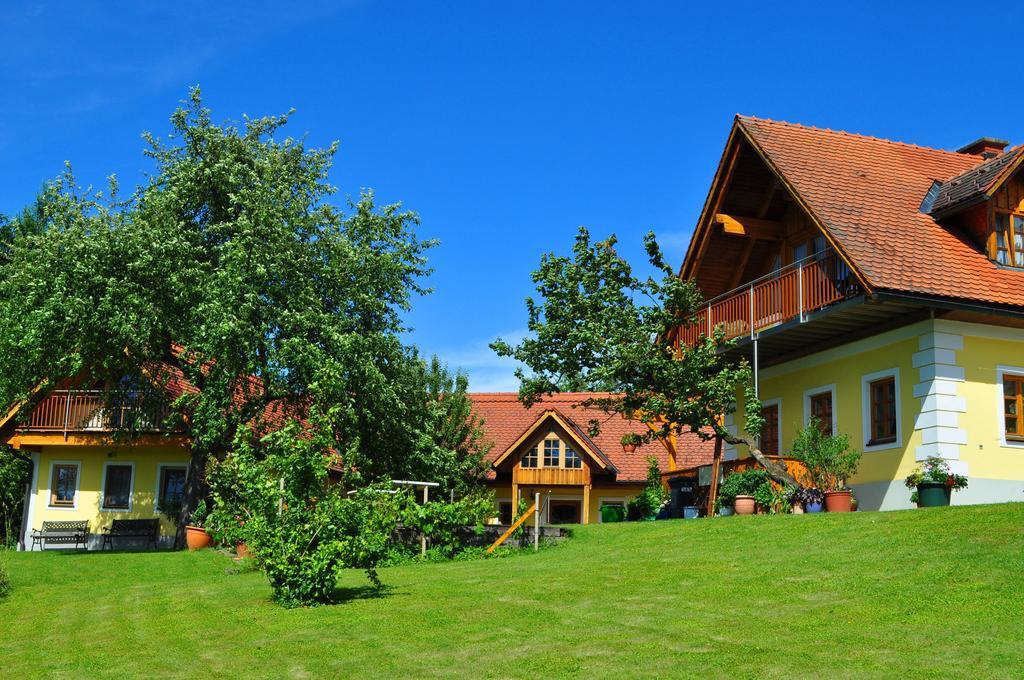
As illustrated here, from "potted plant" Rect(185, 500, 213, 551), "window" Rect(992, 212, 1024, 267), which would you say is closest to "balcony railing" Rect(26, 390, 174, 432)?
"potted plant" Rect(185, 500, 213, 551)

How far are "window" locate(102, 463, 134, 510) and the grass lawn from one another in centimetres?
1641

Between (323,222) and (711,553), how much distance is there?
16.4 m

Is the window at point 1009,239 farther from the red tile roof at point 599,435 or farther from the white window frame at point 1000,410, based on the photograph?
the red tile roof at point 599,435

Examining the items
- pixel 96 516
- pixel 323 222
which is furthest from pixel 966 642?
pixel 96 516

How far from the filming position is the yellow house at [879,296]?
20828 mm

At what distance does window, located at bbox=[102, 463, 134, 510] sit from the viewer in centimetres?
3388

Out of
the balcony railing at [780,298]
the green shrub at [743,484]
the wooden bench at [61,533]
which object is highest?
the balcony railing at [780,298]

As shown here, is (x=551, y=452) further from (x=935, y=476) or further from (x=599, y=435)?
(x=935, y=476)

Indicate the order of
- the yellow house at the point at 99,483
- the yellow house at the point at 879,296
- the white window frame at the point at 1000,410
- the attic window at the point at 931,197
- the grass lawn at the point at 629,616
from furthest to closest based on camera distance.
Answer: the yellow house at the point at 99,483, the attic window at the point at 931,197, the white window frame at the point at 1000,410, the yellow house at the point at 879,296, the grass lawn at the point at 629,616

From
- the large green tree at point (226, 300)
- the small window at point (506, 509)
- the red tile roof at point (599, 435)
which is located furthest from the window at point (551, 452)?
the large green tree at point (226, 300)

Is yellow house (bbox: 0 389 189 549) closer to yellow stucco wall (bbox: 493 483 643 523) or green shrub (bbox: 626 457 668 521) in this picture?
yellow stucco wall (bbox: 493 483 643 523)

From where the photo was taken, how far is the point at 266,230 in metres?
26.2

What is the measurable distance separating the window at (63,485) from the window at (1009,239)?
26.2m

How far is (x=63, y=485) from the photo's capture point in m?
34.0
